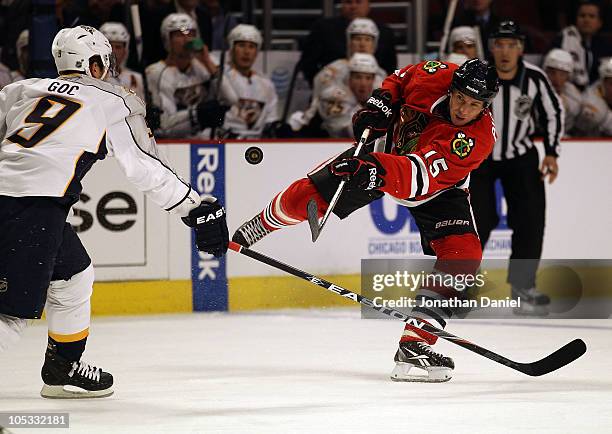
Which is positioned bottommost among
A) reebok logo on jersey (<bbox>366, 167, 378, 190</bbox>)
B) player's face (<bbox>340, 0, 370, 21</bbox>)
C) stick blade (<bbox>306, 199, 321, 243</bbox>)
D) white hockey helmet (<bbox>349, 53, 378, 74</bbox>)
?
stick blade (<bbox>306, 199, 321, 243</bbox>)

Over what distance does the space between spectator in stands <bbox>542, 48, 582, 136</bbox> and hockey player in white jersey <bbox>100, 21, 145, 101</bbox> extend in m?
2.38

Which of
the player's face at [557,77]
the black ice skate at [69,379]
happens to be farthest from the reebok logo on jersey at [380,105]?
the player's face at [557,77]

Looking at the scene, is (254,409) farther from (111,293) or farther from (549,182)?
(549,182)

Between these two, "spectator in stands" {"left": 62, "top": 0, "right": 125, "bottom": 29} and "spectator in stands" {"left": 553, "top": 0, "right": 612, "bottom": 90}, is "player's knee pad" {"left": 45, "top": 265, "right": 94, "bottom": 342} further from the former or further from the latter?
"spectator in stands" {"left": 553, "top": 0, "right": 612, "bottom": 90}

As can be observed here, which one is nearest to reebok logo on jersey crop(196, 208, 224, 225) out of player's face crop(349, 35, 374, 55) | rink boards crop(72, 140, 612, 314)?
rink boards crop(72, 140, 612, 314)

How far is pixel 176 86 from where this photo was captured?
21.5ft

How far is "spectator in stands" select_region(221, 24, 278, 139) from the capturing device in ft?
21.9

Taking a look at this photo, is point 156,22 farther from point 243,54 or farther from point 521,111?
point 521,111

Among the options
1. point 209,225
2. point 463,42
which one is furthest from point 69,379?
point 463,42

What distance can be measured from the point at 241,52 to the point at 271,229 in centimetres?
228

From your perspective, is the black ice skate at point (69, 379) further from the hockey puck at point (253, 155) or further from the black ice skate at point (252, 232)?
the hockey puck at point (253, 155)

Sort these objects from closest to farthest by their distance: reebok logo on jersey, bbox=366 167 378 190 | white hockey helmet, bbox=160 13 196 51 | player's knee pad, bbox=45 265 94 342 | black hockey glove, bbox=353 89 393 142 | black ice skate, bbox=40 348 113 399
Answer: player's knee pad, bbox=45 265 94 342 → black ice skate, bbox=40 348 113 399 → reebok logo on jersey, bbox=366 167 378 190 → black hockey glove, bbox=353 89 393 142 → white hockey helmet, bbox=160 13 196 51

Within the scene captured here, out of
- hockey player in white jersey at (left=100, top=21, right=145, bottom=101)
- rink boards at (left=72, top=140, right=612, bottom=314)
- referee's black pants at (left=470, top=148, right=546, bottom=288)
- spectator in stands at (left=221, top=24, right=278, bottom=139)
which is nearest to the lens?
rink boards at (left=72, top=140, right=612, bottom=314)

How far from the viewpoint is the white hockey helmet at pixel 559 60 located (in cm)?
710
